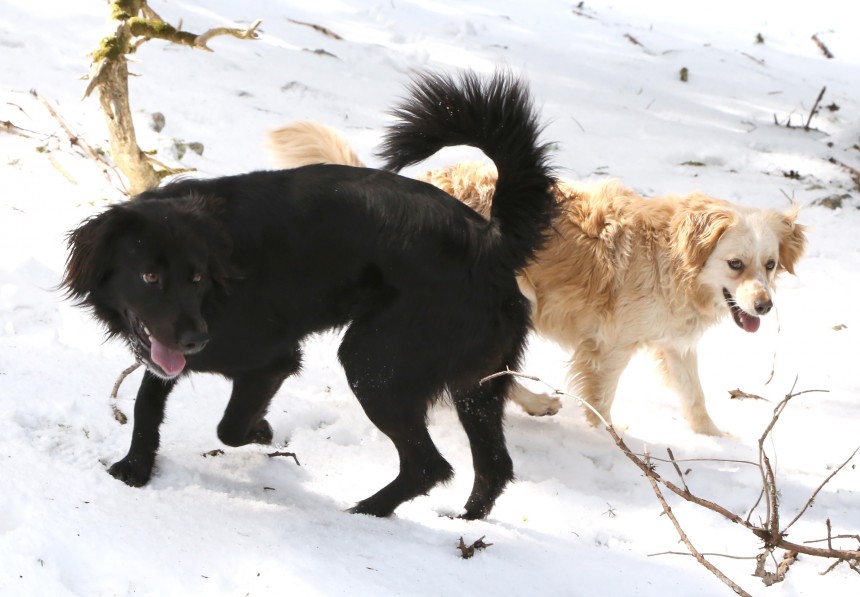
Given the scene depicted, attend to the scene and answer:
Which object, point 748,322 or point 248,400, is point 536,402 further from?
point 248,400

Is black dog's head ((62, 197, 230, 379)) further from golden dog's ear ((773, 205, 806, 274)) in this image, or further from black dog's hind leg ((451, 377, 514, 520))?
golden dog's ear ((773, 205, 806, 274))

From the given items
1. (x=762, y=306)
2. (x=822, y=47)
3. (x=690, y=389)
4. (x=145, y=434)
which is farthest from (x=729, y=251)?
(x=822, y=47)

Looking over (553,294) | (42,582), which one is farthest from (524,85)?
(42,582)

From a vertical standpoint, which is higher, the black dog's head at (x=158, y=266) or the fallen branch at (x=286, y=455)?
the black dog's head at (x=158, y=266)

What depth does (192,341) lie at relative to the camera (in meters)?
3.11

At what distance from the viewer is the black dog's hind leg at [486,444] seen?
3.78 m

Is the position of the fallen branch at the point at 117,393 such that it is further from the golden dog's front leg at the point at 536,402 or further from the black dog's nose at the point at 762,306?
the black dog's nose at the point at 762,306

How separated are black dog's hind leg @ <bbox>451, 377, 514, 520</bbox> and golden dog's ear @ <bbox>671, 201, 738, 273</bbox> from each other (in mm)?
1513

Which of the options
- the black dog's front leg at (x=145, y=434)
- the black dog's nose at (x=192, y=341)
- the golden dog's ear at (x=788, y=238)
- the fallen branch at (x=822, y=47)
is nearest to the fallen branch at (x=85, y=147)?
the black dog's front leg at (x=145, y=434)

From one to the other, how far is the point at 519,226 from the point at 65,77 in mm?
4673

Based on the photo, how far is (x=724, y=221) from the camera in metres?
4.71

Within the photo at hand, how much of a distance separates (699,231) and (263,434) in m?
2.43

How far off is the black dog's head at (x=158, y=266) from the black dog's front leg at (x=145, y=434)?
0.35 meters

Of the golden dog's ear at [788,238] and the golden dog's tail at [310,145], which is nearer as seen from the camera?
the golden dog's tail at [310,145]
